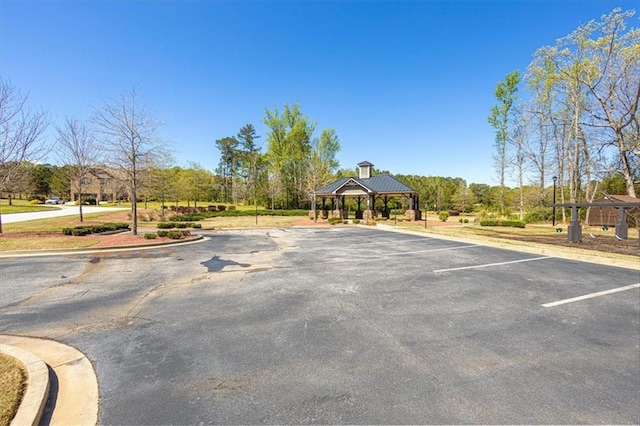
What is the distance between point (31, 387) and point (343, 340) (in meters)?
3.73

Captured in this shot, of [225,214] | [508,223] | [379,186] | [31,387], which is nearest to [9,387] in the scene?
[31,387]

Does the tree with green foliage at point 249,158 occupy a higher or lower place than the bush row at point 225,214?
higher

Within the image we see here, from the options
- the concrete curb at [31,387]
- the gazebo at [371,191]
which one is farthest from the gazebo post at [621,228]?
the concrete curb at [31,387]

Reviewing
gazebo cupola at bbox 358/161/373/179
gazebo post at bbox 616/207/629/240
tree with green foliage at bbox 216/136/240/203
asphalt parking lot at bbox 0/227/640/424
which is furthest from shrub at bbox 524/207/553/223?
tree with green foliage at bbox 216/136/240/203

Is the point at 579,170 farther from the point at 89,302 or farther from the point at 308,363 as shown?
the point at 89,302

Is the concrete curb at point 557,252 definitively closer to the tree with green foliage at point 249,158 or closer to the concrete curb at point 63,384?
the concrete curb at point 63,384

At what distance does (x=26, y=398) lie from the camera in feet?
9.53

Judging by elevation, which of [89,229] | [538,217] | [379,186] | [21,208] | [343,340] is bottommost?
[343,340]

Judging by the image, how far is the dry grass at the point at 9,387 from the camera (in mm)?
2667

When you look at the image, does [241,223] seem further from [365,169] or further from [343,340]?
[343,340]

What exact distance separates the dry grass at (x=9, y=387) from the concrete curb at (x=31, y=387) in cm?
4

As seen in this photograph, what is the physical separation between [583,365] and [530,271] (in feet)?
20.5

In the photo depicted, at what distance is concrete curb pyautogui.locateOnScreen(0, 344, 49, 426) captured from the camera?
2.67 m

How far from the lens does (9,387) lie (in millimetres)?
3053
